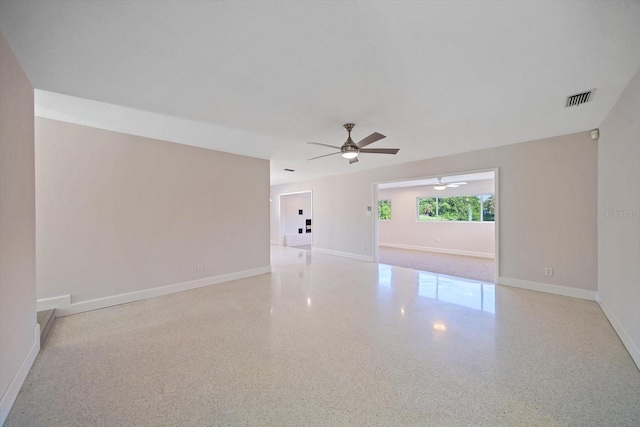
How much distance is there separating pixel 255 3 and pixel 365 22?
0.64 meters

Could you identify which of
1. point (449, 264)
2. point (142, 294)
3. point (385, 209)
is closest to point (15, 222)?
point (142, 294)

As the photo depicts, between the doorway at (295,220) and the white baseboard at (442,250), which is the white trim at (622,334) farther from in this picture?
the doorway at (295,220)

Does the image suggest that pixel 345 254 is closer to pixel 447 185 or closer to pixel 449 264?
pixel 449 264

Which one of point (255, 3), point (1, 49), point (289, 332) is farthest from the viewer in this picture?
point (289, 332)

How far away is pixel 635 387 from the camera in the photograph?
182 cm

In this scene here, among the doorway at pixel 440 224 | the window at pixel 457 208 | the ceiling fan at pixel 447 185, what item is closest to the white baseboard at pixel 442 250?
the doorway at pixel 440 224

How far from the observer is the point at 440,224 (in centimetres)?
851

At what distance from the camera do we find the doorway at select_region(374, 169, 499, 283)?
6680mm

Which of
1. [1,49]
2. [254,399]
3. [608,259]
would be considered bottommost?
[254,399]

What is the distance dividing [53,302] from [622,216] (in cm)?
644

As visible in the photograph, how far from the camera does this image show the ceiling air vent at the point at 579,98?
2.44 meters

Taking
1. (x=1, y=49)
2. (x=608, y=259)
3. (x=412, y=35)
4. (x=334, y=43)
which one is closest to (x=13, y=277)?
(x=1, y=49)

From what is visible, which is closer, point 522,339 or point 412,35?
point 412,35

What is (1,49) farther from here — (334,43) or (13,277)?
(334,43)
